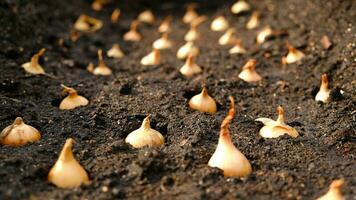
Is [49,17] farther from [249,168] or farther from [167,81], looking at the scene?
[249,168]

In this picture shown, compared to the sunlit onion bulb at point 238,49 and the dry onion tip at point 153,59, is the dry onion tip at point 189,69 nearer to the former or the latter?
the dry onion tip at point 153,59

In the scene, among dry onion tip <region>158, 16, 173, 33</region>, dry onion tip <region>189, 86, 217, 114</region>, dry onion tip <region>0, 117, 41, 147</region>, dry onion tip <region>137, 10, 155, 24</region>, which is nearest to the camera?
dry onion tip <region>0, 117, 41, 147</region>

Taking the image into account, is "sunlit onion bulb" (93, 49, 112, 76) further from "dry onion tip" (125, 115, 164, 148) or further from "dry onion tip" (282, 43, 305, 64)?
"dry onion tip" (282, 43, 305, 64)

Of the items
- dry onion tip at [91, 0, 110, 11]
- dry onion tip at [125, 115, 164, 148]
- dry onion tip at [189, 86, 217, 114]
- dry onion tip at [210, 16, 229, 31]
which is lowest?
dry onion tip at [125, 115, 164, 148]

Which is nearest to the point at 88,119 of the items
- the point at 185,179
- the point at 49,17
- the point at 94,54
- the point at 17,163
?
the point at 17,163

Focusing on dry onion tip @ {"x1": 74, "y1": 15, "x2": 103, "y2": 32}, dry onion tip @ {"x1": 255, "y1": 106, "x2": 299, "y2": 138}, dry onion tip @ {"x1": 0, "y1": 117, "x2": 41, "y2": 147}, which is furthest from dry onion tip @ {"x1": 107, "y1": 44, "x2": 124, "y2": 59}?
dry onion tip @ {"x1": 255, "y1": 106, "x2": 299, "y2": 138}

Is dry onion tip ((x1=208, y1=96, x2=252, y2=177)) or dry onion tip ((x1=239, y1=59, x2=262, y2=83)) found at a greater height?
dry onion tip ((x1=239, y1=59, x2=262, y2=83))

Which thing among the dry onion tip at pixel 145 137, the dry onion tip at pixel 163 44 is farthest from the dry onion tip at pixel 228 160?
the dry onion tip at pixel 163 44

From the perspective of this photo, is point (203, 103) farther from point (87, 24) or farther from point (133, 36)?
point (87, 24)
